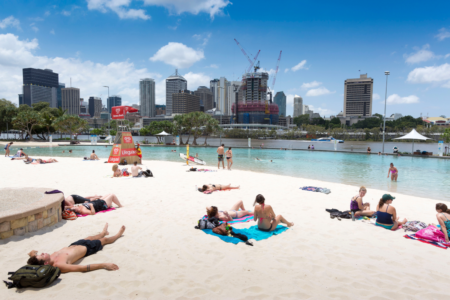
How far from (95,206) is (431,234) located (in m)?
7.80

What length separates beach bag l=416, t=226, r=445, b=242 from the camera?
17.5ft

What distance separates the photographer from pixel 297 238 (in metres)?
5.49

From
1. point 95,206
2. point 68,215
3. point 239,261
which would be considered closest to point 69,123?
point 95,206

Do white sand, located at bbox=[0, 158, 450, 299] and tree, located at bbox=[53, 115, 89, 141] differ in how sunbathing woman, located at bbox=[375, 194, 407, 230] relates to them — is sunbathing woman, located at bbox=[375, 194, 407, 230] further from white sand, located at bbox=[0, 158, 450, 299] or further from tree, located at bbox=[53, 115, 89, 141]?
tree, located at bbox=[53, 115, 89, 141]

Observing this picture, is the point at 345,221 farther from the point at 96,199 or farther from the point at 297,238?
the point at 96,199

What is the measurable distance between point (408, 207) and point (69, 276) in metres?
9.49

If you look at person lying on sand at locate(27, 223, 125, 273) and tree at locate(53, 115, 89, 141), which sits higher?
tree at locate(53, 115, 89, 141)

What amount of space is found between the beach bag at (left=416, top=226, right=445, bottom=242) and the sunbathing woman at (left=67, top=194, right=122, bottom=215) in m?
7.36

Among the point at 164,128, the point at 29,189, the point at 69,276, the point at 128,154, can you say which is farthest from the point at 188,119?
the point at 69,276

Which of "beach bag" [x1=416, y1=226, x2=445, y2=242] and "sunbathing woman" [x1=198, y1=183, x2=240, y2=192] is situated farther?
"sunbathing woman" [x1=198, y1=183, x2=240, y2=192]

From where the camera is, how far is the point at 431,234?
5402 mm

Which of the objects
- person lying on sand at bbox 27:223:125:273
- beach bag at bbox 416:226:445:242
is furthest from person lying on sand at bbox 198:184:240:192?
beach bag at bbox 416:226:445:242

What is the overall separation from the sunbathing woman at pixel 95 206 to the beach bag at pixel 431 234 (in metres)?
7.36

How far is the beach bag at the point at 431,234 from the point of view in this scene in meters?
5.33
